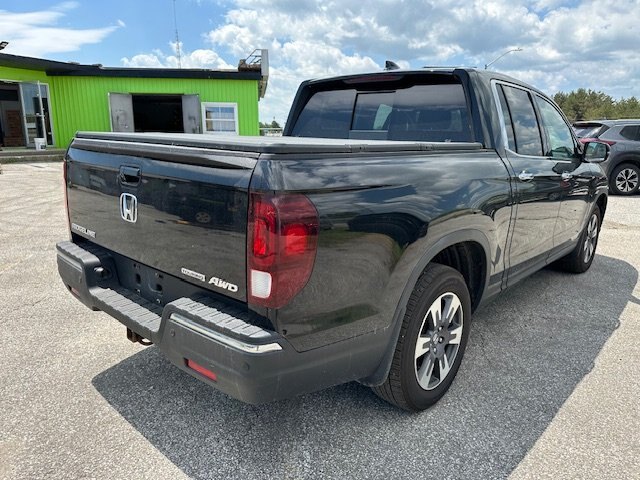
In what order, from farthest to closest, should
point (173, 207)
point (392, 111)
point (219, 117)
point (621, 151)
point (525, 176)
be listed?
1. point (219, 117)
2. point (621, 151)
3. point (392, 111)
4. point (525, 176)
5. point (173, 207)

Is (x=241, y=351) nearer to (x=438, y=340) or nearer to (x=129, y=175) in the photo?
(x=129, y=175)

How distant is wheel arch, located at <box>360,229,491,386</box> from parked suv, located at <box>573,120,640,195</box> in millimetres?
10249

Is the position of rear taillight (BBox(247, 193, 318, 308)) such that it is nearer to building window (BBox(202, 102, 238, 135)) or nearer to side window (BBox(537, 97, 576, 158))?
side window (BBox(537, 97, 576, 158))

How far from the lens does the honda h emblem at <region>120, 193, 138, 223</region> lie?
2.39 meters

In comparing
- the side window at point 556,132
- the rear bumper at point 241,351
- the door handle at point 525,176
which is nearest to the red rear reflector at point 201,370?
the rear bumper at point 241,351

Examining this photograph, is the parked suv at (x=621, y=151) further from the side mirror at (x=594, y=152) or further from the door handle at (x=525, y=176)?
the door handle at (x=525, y=176)

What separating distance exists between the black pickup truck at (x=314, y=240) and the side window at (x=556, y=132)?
69 centimetres

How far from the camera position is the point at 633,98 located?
221 ft

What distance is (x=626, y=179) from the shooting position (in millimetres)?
11812

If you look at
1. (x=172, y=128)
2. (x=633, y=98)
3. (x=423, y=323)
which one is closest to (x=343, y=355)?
(x=423, y=323)

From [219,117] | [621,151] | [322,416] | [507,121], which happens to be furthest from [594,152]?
[219,117]

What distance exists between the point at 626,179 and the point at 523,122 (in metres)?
10.2

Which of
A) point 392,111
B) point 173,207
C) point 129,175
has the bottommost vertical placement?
point 173,207

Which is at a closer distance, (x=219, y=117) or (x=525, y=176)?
(x=525, y=176)
